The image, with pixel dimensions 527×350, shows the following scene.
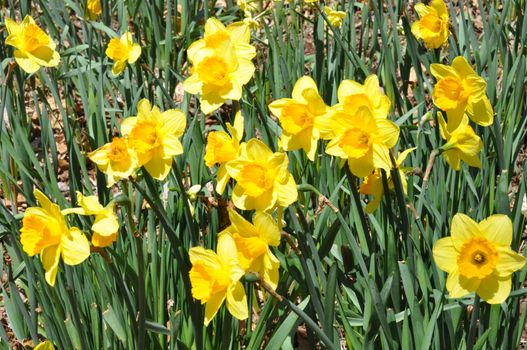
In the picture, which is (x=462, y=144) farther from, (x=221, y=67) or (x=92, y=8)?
(x=92, y=8)

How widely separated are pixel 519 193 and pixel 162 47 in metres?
2.23

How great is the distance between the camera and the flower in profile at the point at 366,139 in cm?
145

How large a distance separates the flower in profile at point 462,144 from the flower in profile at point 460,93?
0.02 metres

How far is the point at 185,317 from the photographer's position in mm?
1996

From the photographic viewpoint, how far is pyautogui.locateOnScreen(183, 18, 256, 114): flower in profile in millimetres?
1691

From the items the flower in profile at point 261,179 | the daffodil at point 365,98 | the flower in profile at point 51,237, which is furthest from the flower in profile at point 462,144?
the flower in profile at point 51,237

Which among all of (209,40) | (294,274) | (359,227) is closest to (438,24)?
(359,227)

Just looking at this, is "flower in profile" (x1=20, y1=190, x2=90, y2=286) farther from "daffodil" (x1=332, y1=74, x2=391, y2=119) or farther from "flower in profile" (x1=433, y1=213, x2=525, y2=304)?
"flower in profile" (x1=433, y1=213, x2=525, y2=304)

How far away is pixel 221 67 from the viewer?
1699 millimetres

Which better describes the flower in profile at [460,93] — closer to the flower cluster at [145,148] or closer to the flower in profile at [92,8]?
the flower cluster at [145,148]

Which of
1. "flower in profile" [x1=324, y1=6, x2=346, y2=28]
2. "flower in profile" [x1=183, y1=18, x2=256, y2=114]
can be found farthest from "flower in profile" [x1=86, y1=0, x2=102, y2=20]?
"flower in profile" [x1=183, y1=18, x2=256, y2=114]

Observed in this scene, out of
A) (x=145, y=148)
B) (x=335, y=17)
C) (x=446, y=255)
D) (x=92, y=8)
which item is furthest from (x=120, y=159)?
(x=92, y=8)

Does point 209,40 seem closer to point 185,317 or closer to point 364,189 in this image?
point 364,189

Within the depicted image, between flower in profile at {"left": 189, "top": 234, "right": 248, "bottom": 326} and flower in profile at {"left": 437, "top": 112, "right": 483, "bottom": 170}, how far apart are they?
55 centimetres
